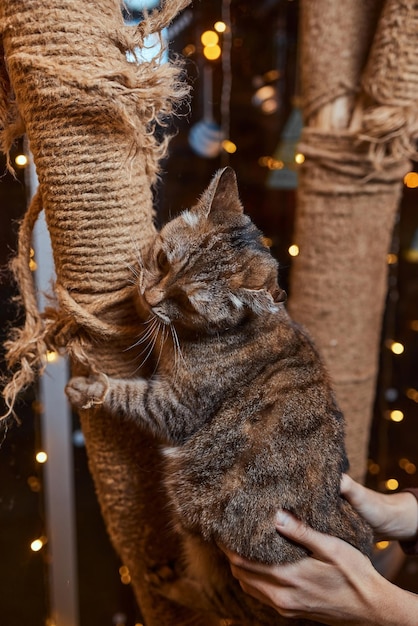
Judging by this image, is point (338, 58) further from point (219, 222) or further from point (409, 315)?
point (409, 315)

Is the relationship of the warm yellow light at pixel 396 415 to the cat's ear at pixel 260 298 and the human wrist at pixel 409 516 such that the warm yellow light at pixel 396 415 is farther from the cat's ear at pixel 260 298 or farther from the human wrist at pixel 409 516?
the cat's ear at pixel 260 298

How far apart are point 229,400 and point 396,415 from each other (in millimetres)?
1224

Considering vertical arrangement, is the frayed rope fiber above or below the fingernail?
above

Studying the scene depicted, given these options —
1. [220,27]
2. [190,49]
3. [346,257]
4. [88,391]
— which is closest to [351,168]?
[346,257]

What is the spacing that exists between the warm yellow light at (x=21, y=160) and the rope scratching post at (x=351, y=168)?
669 millimetres

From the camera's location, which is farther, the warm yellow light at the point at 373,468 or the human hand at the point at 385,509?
the warm yellow light at the point at 373,468

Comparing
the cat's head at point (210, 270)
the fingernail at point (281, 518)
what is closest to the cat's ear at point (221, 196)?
the cat's head at point (210, 270)

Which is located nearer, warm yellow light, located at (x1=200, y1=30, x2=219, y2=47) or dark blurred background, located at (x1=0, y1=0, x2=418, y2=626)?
dark blurred background, located at (x1=0, y1=0, x2=418, y2=626)

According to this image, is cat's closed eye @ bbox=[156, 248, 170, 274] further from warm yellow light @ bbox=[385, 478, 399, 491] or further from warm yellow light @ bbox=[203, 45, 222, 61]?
warm yellow light @ bbox=[385, 478, 399, 491]

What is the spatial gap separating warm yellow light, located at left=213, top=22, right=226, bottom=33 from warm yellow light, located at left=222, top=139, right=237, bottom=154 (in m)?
0.32

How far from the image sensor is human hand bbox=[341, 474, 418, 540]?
0.86m

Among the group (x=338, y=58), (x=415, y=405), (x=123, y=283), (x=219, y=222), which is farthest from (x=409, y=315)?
(x=123, y=283)

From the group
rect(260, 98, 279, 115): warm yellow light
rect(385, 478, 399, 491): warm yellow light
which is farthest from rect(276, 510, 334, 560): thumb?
rect(260, 98, 279, 115): warm yellow light

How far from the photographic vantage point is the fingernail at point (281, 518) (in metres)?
0.77
